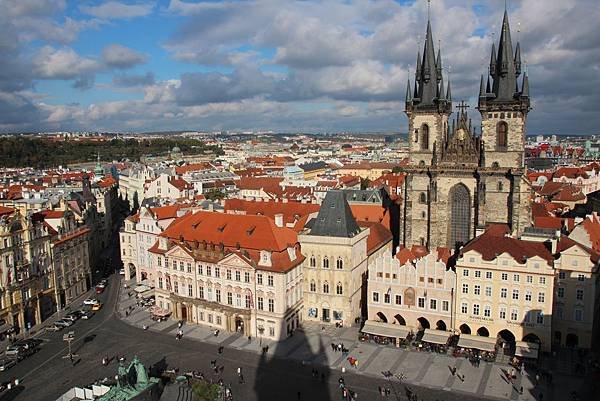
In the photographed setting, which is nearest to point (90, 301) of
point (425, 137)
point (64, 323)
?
point (64, 323)

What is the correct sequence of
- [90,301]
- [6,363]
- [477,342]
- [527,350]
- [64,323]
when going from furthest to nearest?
1. [90,301]
2. [64,323]
3. [477,342]
4. [6,363]
5. [527,350]

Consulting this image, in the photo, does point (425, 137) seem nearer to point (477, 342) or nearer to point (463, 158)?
point (463, 158)

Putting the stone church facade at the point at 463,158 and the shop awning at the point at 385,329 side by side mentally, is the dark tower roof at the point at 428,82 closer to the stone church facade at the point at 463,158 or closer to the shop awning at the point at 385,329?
the stone church facade at the point at 463,158

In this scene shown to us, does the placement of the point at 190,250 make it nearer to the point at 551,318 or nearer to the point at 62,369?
the point at 62,369

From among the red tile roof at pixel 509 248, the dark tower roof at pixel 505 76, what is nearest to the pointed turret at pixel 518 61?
the dark tower roof at pixel 505 76

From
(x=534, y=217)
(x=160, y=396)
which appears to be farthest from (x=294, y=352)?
(x=534, y=217)
